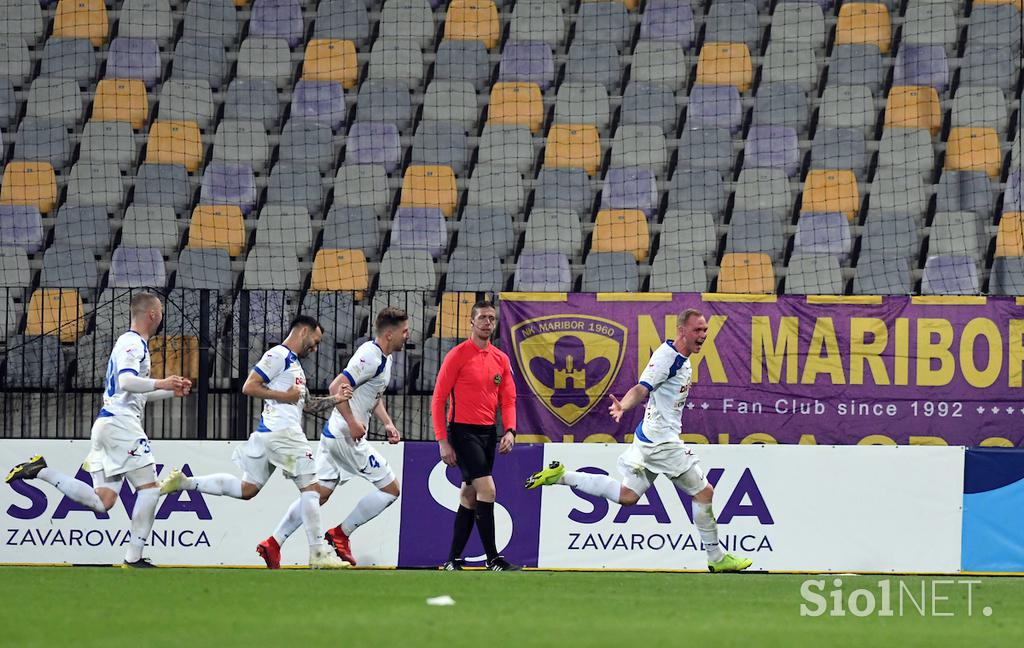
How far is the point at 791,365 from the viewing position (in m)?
13.5

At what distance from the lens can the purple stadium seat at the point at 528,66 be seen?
19.8 meters

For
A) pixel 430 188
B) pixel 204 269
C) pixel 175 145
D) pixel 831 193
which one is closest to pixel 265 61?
pixel 175 145

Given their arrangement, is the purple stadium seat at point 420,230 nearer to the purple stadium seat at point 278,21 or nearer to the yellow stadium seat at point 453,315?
the yellow stadium seat at point 453,315

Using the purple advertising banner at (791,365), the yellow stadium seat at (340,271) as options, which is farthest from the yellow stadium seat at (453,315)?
the yellow stadium seat at (340,271)

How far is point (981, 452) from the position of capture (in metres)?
12.2

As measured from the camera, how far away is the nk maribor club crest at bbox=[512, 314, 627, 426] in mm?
13367

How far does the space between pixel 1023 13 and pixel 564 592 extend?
13029 millimetres

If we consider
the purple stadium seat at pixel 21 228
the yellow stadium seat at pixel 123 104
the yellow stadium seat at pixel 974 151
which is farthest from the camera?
the yellow stadium seat at pixel 123 104

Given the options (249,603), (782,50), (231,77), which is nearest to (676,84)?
(782,50)

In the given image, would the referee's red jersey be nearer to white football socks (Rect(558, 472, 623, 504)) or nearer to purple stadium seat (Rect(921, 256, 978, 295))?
white football socks (Rect(558, 472, 623, 504))

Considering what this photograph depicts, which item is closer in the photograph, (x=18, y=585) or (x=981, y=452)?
(x=18, y=585)

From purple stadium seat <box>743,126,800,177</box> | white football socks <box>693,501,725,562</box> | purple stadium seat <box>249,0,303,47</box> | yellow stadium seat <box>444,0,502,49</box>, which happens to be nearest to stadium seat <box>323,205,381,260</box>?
yellow stadium seat <box>444,0,502,49</box>

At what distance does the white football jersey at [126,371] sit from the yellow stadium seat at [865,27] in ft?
40.0

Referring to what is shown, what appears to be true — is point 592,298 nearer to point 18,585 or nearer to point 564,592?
point 564,592
